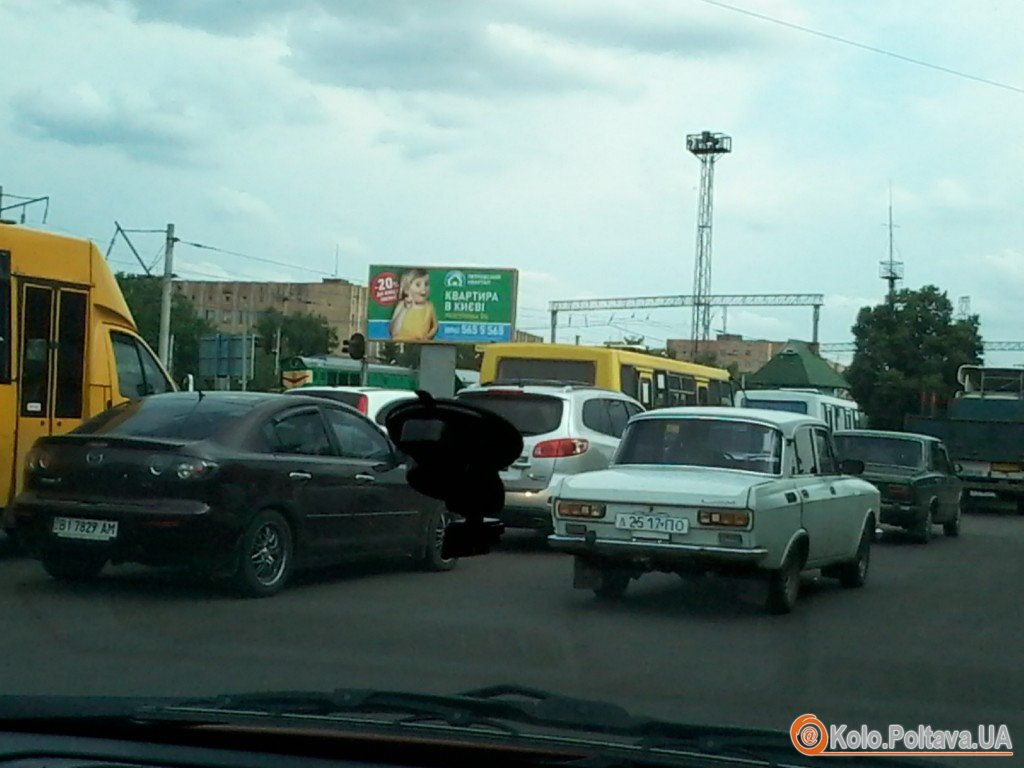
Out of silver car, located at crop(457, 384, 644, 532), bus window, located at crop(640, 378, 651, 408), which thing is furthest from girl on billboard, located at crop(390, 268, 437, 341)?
silver car, located at crop(457, 384, 644, 532)

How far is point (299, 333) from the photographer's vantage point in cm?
10619

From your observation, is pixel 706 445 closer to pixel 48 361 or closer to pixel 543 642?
pixel 543 642

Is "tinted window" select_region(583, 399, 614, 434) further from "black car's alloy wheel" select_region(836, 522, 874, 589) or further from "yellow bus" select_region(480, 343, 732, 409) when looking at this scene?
"yellow bus" select_region(480, 343, 732, 409)

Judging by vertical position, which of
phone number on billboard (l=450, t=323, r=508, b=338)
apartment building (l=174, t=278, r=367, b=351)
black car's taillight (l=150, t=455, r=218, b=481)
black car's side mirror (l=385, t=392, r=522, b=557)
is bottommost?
black car's taillight (l=150, t=455, r=218, b=481)

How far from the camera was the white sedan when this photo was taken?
1020cm

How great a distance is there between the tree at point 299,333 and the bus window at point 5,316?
90080mm

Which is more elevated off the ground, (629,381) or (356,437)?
(629,381)

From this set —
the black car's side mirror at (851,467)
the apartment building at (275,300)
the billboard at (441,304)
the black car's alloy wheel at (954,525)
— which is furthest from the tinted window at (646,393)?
the apartment building at (275,300)

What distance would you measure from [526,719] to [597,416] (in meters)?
12.5

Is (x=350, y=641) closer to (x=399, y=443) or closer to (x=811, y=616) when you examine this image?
(x=811, y=616)

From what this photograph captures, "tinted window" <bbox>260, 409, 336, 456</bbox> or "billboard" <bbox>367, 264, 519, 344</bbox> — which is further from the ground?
"billboard" <bbox>367, 264, 519, 344</bbox>

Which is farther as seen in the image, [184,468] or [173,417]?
[173,417]

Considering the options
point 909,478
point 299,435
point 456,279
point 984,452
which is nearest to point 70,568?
point 299,435

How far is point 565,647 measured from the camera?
8891 millimetres
